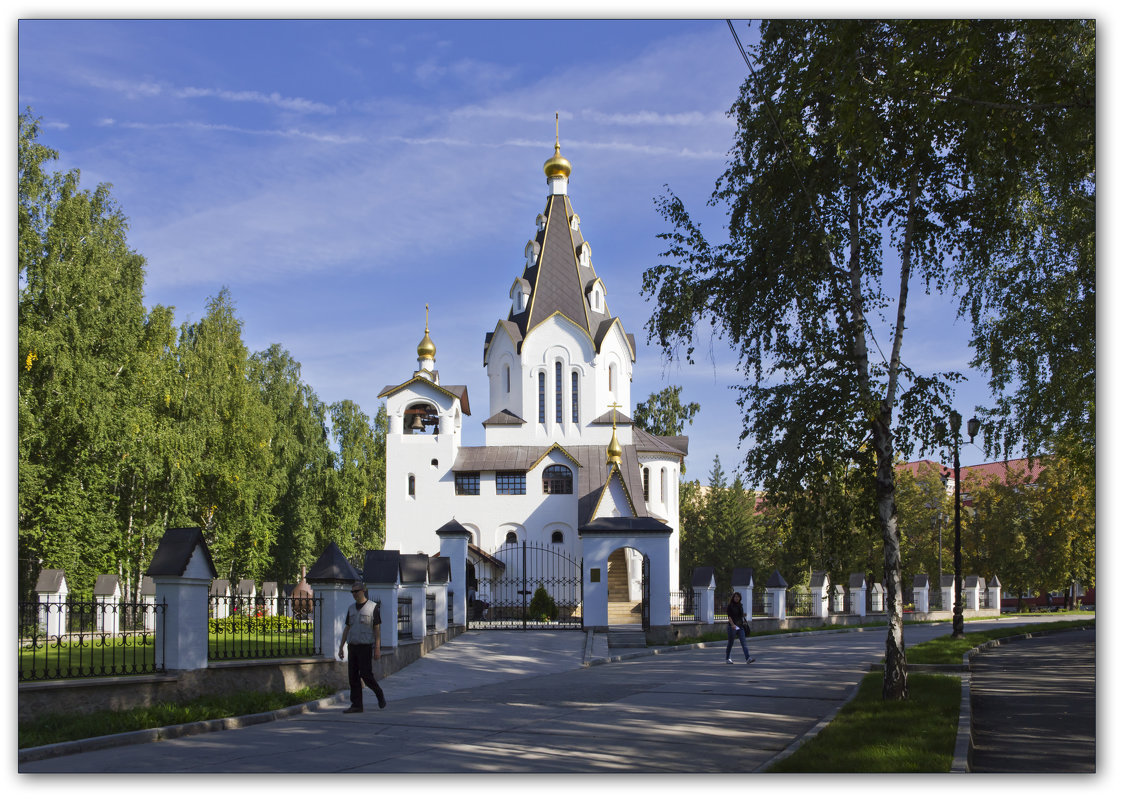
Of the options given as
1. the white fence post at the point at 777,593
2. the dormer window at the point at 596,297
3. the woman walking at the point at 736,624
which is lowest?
the white fence post at the point at 777,593

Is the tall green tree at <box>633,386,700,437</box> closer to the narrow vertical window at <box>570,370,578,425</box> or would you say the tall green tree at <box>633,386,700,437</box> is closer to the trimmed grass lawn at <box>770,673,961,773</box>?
the narrow vertical window at <box>570,370,578,425</box>

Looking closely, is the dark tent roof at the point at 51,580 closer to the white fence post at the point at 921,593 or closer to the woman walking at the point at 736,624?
the woman walking at the point at 736,624

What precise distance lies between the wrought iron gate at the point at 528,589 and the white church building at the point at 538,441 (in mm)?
156

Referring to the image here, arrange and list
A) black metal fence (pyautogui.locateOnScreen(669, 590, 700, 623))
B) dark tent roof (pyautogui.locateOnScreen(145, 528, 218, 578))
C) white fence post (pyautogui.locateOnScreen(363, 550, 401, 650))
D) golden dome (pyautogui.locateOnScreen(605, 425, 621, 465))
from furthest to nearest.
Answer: golden dome (pyautogui.locateOnScreen(605, 425, 621, 465)) → black metal fence (pyautogui.locateOnScreen(669, 590, 700, 623)) → white fence post (pyautogui.locateOnScreen(363, 550, 401, 650)) → dark tent roof (pyautogui.locateOnScreen(145, 528, 218, 578))

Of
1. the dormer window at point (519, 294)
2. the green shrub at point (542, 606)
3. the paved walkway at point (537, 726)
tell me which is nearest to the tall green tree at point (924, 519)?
the dormer window at point (519, 294)

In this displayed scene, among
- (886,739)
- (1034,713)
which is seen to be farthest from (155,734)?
(1034,713)

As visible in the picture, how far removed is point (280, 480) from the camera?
112ft

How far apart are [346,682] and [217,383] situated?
62.2ft

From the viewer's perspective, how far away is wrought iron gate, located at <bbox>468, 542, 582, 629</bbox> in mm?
29016

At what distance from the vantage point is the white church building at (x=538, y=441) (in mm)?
36125

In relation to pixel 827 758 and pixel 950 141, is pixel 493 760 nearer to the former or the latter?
pixel 827 758

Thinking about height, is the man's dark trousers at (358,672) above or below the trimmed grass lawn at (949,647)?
above

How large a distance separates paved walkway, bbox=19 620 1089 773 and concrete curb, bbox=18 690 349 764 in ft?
0.22

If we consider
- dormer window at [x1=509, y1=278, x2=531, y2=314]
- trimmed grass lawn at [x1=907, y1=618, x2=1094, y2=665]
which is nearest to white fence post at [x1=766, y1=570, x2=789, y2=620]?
trimmed grass lawn at [x1=907, y1=618, x2=1094, y2=665]
